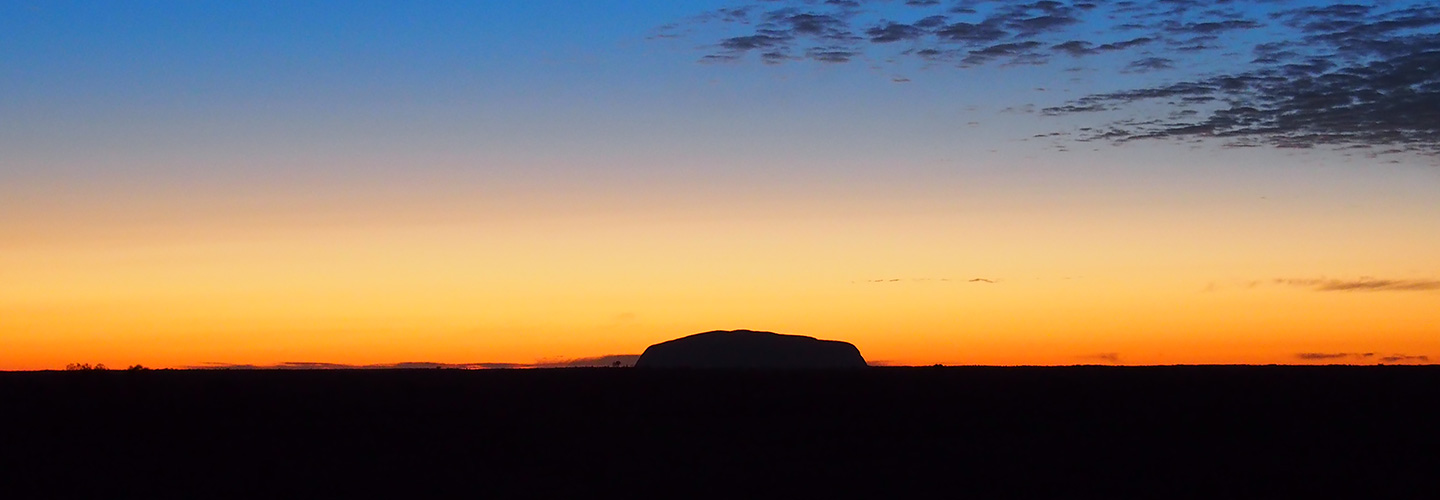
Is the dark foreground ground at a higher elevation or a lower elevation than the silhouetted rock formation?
lower

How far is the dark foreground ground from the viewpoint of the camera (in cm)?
2091

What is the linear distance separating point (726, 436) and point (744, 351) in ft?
214

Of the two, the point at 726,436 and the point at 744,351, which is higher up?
the point at 744,351

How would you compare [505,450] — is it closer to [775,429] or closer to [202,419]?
[775,429]

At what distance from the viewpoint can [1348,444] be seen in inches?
1017

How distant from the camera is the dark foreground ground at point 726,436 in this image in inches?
823

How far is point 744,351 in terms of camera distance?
303 feet

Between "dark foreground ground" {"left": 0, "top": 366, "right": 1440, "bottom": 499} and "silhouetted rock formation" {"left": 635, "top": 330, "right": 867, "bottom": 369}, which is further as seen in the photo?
"silhouetted rock formation" {"left": 635, "top": 330, "right": 867, "bottom": 369}

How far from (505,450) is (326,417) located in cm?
777

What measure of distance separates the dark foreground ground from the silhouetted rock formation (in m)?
47.9

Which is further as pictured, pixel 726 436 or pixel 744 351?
pixel 744 351

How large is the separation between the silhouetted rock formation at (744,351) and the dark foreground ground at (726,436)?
47946 mm

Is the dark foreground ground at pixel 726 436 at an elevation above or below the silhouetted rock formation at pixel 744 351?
below

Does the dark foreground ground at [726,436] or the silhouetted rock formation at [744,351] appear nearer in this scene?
the dark foreground ground at [726,436]
